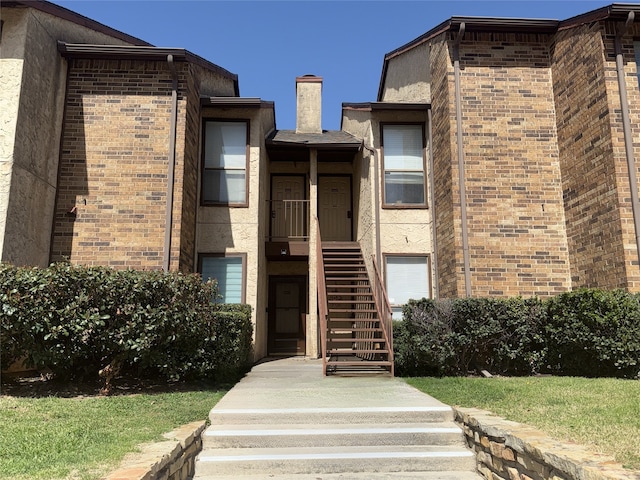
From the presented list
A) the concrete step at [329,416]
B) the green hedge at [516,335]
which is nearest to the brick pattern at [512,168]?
the green hedge at [516,335]

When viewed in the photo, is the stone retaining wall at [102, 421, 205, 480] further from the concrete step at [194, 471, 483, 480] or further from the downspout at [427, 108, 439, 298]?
the downspout at [427, 108, 439, 298]

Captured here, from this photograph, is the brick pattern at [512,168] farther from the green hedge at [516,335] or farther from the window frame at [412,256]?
the window frame at [412,256]

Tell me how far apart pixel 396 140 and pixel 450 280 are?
3666 millimetres

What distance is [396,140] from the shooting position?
429 inches

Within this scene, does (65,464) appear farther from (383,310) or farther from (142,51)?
(142,51)

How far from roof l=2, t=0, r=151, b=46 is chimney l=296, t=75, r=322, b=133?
13.2 feet

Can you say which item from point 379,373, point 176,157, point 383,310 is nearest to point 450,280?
point 383,310

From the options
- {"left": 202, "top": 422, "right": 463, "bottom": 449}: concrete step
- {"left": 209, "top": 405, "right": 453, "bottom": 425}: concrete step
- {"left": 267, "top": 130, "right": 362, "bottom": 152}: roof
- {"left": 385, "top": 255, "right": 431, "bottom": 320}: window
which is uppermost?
{"left": 267, "top": 130, "right": 362, "bottom": 152}: roof

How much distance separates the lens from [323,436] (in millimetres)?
4629

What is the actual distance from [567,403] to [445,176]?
5.44 m

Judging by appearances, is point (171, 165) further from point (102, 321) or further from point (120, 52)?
point (102, 321)

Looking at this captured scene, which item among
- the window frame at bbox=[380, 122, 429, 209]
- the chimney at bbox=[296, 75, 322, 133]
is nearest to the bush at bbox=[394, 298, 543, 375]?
the window frame at bbox=[380, 122, 429, 209]

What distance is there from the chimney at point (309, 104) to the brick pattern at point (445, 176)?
3.52 metres

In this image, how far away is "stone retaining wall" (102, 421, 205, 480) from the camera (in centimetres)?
309
